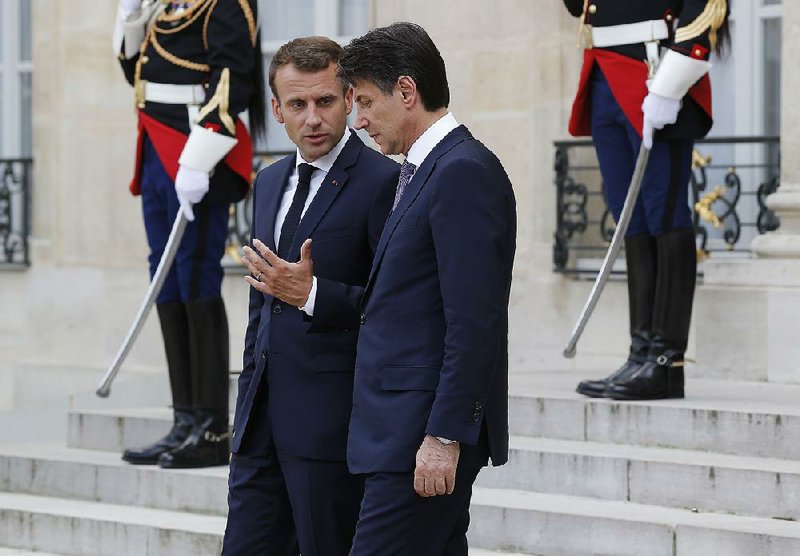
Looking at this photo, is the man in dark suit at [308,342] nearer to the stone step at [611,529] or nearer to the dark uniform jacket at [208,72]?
the stone step at [611,529]

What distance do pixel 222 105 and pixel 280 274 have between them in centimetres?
240

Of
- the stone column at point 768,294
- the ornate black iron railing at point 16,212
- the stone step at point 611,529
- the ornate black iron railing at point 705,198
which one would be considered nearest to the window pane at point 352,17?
the ornate black iron railing at point 705,198

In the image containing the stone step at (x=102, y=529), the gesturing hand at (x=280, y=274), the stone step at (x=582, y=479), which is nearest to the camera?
the gesturing hand at (x=280, y=274)

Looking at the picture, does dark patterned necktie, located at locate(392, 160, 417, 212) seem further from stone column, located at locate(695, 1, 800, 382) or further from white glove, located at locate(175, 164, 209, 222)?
stone column, located at locate(695, 1, 800, 382)

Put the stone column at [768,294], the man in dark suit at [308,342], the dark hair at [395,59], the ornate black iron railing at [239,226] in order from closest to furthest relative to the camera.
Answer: the dark hair at [395,59]
the man in dark suit at [308,342]
the stone column at [768,294]
the ornate black iron railing at [239,226]

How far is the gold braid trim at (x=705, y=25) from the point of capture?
244 inches

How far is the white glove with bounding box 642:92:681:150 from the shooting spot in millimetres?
6227

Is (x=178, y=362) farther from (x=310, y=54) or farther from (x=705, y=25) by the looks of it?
(x=310, y=54)

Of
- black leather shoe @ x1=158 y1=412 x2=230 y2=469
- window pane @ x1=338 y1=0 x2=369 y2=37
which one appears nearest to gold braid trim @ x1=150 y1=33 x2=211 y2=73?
black leather shoe @ x1=158 y1=412 x2=230 y2=469

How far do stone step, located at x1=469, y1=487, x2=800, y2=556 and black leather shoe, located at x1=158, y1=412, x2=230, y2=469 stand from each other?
1.08 m

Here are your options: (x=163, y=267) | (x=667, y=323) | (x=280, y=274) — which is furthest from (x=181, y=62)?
(x=280, y=274)

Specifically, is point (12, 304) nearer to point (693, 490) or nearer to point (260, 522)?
point (693, 490)

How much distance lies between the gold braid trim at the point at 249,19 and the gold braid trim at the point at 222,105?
0.20 metres

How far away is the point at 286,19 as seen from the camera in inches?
420
